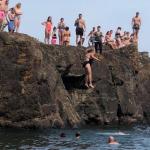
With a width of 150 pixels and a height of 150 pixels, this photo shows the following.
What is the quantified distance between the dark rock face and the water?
1388 mm

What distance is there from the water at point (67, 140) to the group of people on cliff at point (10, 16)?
Result: 7751mm

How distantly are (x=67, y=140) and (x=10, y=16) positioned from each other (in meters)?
10.9

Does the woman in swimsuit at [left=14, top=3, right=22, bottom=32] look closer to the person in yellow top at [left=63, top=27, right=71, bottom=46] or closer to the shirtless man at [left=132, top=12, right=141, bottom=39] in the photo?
the person in yellow top at [left=63, top=27, right=71, bottom=46]

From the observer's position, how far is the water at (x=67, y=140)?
95.0 feet

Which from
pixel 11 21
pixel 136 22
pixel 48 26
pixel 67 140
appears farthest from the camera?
pixel 136 22

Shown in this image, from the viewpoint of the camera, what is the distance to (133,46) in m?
50.0

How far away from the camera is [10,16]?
39.2m

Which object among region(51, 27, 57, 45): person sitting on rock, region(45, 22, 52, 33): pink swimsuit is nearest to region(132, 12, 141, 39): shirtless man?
region(51, 27, 57, 45): person sitting on rock

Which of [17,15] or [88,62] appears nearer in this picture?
[88,62]

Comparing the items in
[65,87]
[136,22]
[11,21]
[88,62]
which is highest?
[136,22]

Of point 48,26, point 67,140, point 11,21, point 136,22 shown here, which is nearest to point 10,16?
point 11,21

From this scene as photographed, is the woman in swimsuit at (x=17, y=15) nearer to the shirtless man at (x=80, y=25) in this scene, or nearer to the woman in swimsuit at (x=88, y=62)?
the woman in swimsuit at (x=88, y=62)

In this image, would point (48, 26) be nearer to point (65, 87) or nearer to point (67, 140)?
point (65, 87)

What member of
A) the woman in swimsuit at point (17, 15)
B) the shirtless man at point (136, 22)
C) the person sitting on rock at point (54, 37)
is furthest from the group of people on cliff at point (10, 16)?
the shirtless man at point (136, 22)
